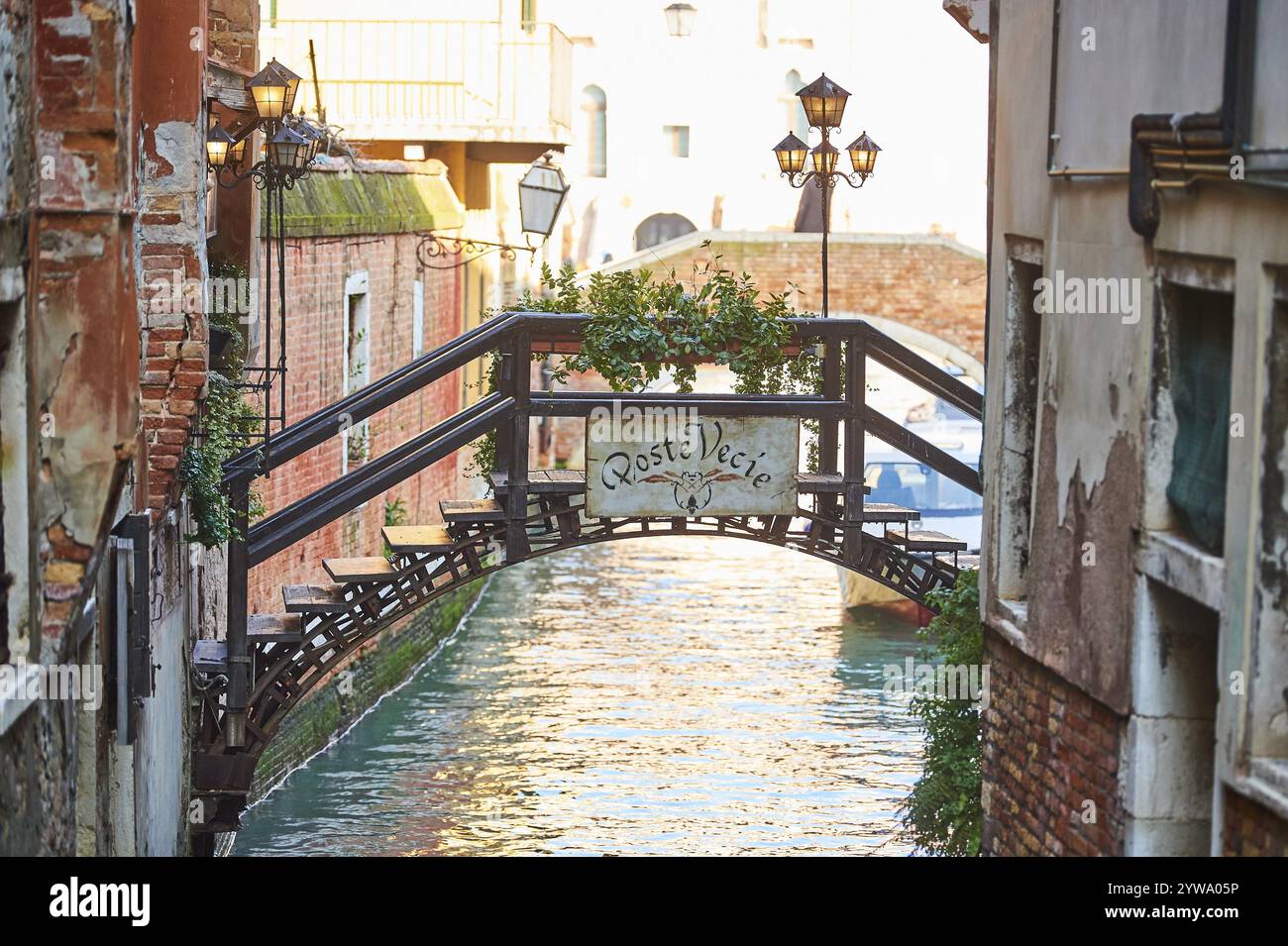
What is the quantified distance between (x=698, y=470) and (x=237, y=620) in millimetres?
2483

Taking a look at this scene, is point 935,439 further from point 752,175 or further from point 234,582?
point 752,175

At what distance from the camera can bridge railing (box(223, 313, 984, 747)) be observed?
10500 millimetres

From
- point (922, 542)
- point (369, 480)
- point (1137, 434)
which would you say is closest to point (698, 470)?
point (922, 542)

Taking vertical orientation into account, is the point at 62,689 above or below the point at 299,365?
below

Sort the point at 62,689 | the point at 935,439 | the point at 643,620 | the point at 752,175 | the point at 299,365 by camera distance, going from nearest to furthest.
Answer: the point at 62,689, the point at 299,365, the point at 643,620, the point at 935,439, the point at 752,175

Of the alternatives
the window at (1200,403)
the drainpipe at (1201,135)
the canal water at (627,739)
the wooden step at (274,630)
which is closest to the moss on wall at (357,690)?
the canal water at (627,739)

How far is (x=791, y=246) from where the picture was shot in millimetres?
26609

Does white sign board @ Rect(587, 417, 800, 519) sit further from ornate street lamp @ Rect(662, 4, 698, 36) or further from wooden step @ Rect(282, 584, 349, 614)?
ornate street lamp @ Rect(662, 4, 698, 36)

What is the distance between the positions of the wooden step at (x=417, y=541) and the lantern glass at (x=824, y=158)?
10.4 ft

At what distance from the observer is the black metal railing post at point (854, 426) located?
10727 mm

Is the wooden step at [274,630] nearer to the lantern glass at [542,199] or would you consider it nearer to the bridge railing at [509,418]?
the bridge railing at [509,418]

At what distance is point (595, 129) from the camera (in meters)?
46.5
